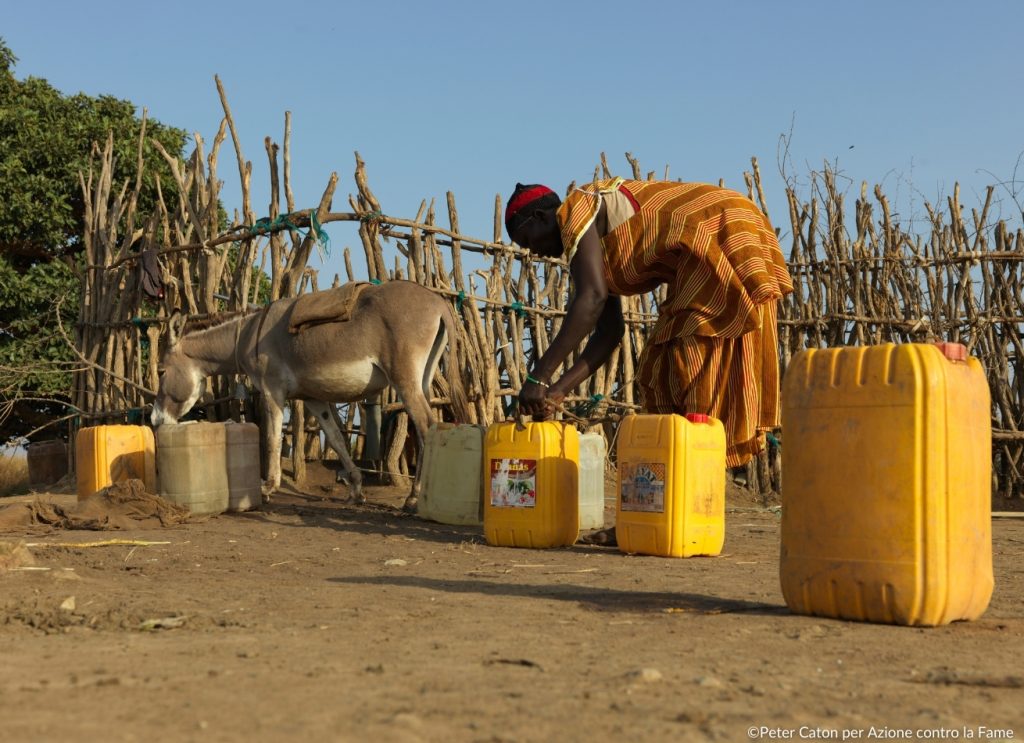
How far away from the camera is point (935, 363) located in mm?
3135

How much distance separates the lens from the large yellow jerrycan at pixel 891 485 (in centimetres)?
313

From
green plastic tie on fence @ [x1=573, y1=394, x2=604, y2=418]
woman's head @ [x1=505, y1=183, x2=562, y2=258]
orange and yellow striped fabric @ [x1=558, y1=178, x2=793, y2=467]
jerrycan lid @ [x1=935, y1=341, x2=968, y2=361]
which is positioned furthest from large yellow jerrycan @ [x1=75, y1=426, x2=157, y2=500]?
jerrycan lid @ [x1=935, y1=341, x2=968, y2=361]

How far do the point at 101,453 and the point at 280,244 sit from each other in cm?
216

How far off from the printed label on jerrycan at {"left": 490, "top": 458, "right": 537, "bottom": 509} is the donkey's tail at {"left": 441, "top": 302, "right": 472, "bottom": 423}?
215 cm

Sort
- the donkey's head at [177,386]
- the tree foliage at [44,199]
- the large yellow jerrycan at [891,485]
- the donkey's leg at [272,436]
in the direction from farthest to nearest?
the tree foliage at [44,199]
the donkey's head at [177,386]
the donkey's leg at [272,436]
the large yellow jerrycan at [891,485]

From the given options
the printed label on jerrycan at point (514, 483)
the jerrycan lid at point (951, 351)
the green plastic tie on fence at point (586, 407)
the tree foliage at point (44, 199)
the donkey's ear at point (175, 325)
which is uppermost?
the tree foliage at point (44, 199)

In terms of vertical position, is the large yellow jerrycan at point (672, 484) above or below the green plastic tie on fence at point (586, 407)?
below

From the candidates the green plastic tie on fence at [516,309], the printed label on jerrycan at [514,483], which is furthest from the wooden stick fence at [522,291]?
the printed label on jerrycan at [514,483]

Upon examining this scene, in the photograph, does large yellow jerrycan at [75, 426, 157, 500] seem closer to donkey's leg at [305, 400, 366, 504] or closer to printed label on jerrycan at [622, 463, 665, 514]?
donkey's leg at [305, 400, 366, 504]

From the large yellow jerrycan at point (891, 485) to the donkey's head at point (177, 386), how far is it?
20.1ft

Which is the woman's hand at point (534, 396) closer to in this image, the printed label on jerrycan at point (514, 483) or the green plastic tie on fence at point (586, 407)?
the printed label on jerrycan at point (514, 483)

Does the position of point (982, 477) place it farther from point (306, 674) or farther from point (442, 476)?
point (442, 476)

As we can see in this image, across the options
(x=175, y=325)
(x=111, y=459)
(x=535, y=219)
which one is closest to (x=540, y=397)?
(x=535, y=219)

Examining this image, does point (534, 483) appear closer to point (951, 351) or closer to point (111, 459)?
point (951, 351)
